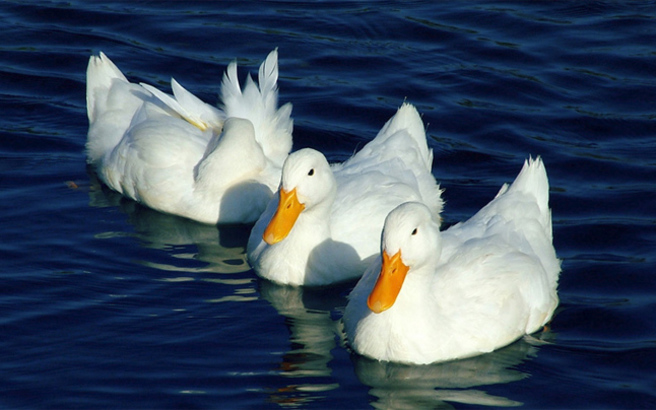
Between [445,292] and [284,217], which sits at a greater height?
[284,217]

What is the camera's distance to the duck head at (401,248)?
702cm

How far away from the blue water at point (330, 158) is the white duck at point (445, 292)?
17 centimetres

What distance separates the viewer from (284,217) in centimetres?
827

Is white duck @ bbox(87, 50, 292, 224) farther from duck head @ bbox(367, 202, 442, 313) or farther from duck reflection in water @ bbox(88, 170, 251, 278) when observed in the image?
duck head @ bbox(367, 202, 442, 313)

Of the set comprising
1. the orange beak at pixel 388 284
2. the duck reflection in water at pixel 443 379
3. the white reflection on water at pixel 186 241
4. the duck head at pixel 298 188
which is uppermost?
the duck head at pixel 298 188

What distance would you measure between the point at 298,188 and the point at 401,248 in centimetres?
143

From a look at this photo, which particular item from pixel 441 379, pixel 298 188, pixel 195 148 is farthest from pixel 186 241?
pixel 441 379

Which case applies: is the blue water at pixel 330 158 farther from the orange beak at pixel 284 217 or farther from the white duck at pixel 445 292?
the orange beak at pixel 284 217

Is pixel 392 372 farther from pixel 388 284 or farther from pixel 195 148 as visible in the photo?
pixel 195 148

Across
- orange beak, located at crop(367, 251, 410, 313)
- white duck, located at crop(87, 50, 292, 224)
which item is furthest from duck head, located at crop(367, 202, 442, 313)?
white duck, located at crop(87, 50, 292, 224)

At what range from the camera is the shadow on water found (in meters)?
7.02

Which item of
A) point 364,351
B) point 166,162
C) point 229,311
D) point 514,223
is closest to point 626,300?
point 514,223

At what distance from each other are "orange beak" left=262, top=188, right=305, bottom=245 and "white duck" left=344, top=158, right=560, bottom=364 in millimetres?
840

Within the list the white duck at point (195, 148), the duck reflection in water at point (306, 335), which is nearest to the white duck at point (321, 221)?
the duck reflection in water at point (306, 335)
